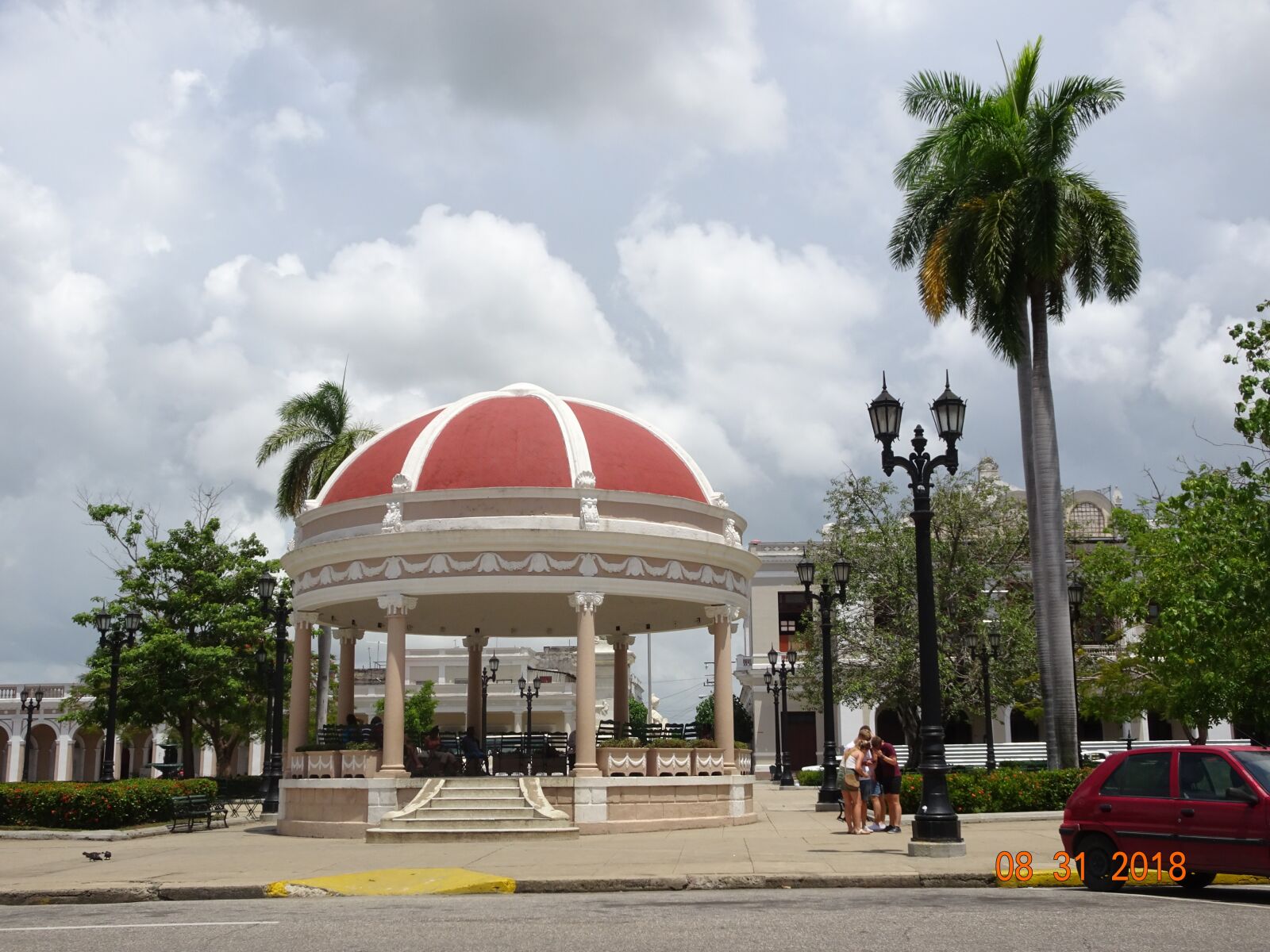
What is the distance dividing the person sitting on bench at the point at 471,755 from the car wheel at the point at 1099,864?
16.4 meters

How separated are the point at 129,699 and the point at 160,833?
47.2 ft

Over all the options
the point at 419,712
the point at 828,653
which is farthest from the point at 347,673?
the point at 419,712

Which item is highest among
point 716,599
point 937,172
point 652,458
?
point 937,172

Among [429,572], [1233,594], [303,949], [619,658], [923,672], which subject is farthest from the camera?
[619,658]

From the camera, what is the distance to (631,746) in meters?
24.8

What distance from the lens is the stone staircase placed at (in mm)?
21984

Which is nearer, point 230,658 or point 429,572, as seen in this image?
point 429,572

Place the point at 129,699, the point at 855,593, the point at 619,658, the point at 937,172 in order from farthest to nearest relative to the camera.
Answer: the point at 855,593 → the point at 129,699 → the point at 619,658 → the point at 937,172

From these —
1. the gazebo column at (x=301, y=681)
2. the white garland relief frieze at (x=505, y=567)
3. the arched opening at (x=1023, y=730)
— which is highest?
the white garland relief frieze at (x=505, y=567)

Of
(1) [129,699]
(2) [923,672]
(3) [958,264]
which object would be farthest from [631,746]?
(1) [129,699]

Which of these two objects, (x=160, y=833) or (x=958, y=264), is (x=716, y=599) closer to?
(x=958, y=264)

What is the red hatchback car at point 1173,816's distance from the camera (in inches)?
459
